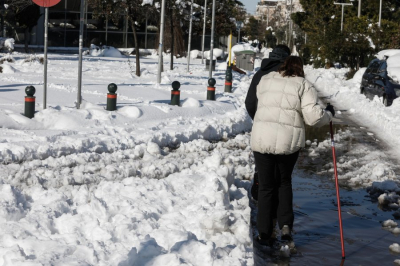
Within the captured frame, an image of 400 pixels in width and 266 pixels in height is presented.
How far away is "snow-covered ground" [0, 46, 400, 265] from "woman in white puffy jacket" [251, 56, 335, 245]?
387mm

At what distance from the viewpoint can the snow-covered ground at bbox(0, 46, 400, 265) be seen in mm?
5671

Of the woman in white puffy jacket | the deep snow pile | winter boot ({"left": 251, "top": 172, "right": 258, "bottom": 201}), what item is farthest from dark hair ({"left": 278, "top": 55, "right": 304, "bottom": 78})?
winter boot ({"left": 251, "top": 172, "right": 258, "bottom": 201})

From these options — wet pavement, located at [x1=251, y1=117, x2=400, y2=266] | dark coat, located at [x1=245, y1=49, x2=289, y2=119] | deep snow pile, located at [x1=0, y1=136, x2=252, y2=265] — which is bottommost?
wet pavement, located at [x1=251, y1=117, x2=400, y2=266]

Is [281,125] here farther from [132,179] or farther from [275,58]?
[132,179]

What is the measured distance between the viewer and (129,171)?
9586mm

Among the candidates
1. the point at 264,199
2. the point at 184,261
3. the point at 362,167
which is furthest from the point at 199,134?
the point at 184,261

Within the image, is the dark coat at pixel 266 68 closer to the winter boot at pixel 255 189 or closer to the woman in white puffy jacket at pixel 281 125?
the woman in white puffy jacket at pixel 281 125

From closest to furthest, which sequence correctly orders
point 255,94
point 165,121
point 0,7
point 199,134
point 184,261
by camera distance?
point 184,261
point 255,94
point 199,134
point 165,121
point 0,7

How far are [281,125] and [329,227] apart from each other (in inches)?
62.0

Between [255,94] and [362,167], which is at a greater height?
[255,94]

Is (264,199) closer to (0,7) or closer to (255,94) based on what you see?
(255,94)

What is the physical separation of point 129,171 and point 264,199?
3.18 meters

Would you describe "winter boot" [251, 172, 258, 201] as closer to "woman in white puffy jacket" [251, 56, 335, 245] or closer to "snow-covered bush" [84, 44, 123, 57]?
"woman in white puffy jacket" [251, 56, 335, 245]

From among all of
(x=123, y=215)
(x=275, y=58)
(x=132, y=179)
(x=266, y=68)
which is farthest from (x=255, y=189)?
(x=123, y=215)
